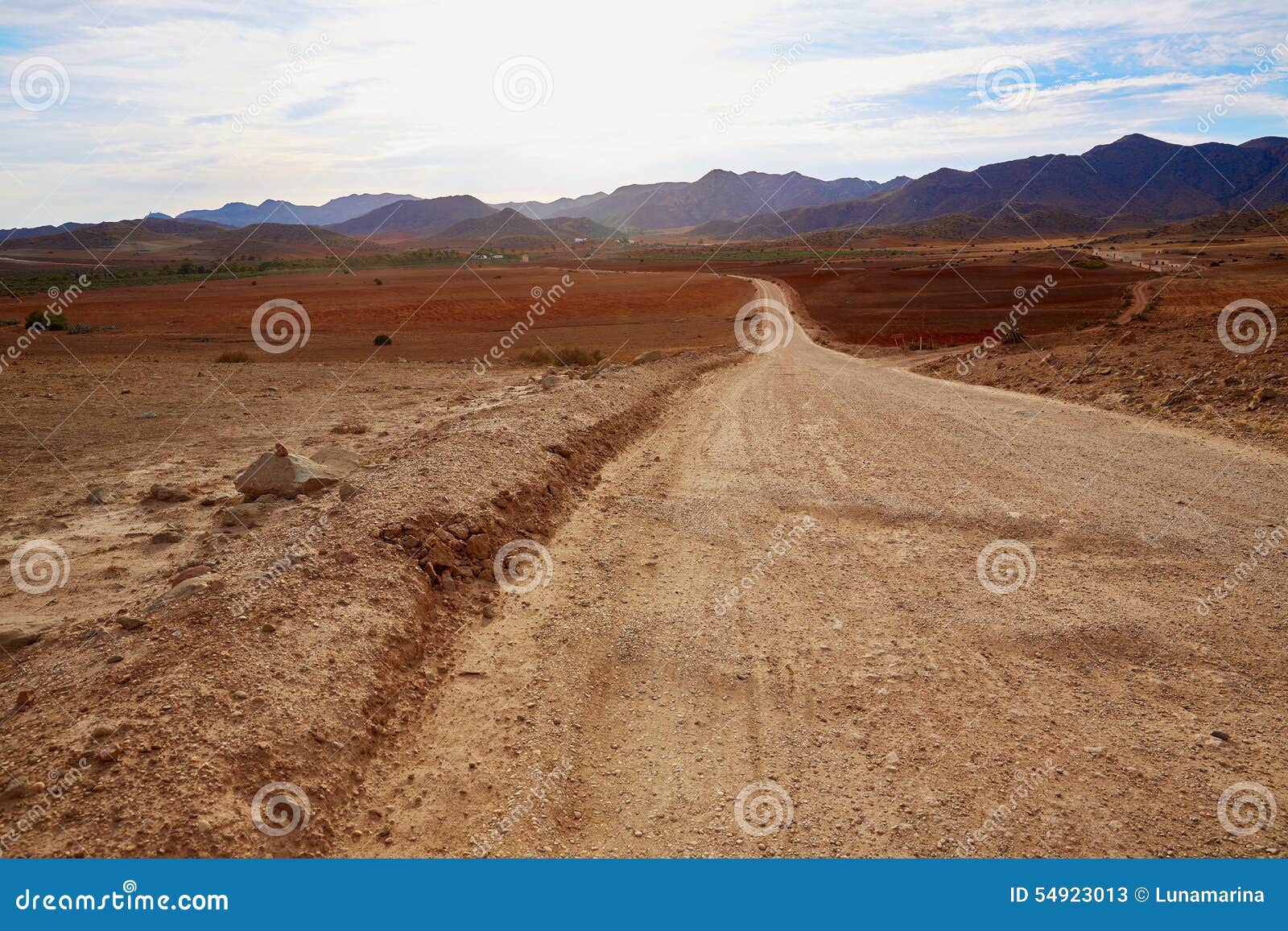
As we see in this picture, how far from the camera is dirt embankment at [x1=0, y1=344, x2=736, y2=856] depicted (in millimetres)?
3617

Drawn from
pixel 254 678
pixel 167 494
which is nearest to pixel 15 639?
pixel 254 678

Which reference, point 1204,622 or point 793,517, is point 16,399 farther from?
point 1204,622

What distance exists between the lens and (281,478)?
9.05m

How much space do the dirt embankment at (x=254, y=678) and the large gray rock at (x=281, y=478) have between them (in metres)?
0.37

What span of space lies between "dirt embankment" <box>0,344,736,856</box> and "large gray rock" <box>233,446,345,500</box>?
1.21 feet

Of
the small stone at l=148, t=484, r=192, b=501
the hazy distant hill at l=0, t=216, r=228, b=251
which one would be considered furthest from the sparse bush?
the hazy distant hill at l=0, t=216, r=228, b=251

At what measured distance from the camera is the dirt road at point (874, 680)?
396 centimetres

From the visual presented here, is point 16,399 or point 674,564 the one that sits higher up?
point 16,399

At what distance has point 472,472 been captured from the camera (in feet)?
28.6

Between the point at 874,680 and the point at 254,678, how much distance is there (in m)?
4.09

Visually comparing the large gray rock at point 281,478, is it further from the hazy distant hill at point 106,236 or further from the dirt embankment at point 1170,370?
the hazy distant hill at point 106,236

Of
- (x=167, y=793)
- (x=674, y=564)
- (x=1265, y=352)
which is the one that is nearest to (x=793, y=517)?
(x=674, y=564)

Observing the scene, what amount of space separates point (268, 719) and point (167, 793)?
690mm

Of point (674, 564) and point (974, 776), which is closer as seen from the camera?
point (974, 776)
